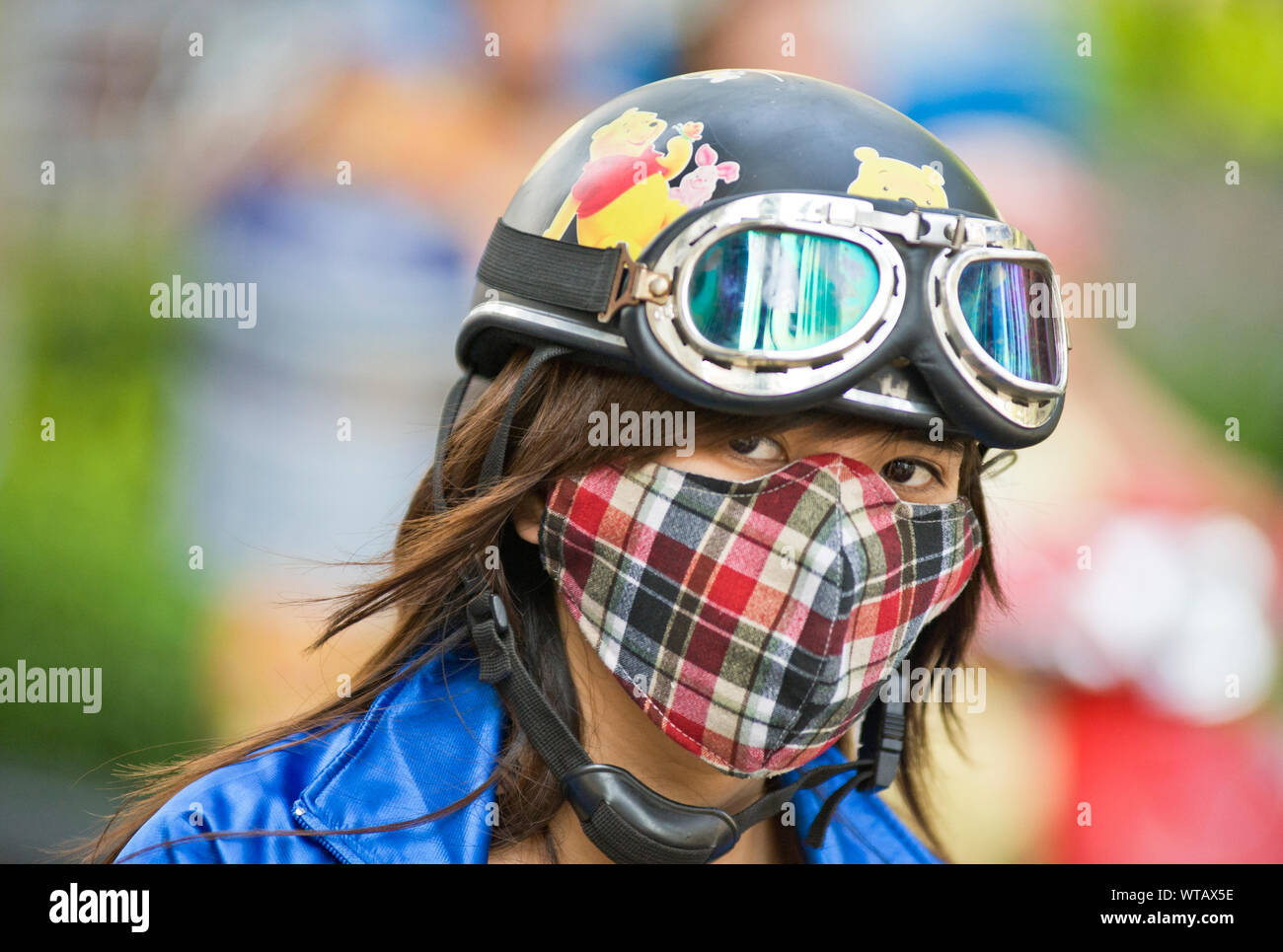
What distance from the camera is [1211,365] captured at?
433 cm

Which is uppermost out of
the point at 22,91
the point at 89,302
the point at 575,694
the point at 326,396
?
the point at 22,91

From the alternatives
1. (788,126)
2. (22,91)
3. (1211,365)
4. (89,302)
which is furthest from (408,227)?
(1211,365)

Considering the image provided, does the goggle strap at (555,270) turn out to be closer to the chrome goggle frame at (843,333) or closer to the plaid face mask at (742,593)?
the chrome goggle frame at (843,333)

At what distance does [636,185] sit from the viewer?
1.92 m

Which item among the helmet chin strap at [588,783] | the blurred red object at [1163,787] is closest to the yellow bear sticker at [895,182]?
the helmet chin strap at [588,783]

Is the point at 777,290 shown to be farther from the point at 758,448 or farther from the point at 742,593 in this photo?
the point at 742,593

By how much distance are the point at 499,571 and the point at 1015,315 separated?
1042 millimetres

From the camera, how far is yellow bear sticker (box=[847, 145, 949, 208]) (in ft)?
6.23

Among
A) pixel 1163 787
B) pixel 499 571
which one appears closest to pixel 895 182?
pixel 499 571

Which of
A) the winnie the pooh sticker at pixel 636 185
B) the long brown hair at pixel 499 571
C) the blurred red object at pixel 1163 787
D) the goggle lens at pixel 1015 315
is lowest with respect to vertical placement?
the blurred red object at pixel 1163 787

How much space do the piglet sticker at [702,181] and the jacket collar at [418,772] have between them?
95cm

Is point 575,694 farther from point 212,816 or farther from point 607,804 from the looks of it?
point 212,816

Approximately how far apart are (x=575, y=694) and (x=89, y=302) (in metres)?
2.93

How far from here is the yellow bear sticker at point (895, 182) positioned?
190 cm
